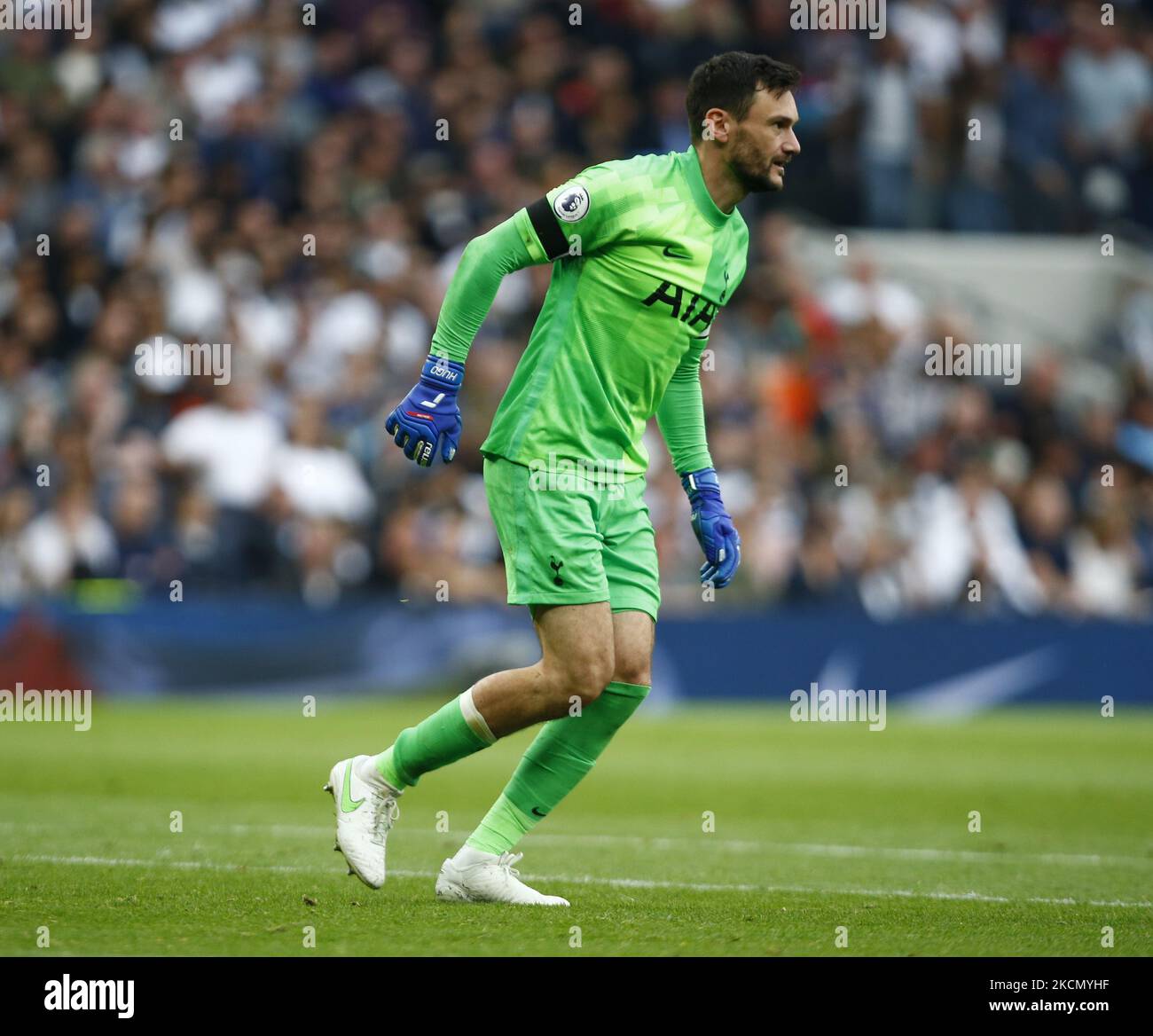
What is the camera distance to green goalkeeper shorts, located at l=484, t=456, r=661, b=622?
5.93m

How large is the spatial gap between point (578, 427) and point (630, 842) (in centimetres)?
281

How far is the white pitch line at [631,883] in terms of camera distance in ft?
21.3

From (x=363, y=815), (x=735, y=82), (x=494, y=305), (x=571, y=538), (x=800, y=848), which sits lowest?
(x=800, y=848)

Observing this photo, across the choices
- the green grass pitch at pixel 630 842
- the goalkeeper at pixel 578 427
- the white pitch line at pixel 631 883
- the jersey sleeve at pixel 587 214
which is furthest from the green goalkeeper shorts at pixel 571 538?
the white pitch line at pixel 631 883

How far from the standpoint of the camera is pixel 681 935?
17.8 feet

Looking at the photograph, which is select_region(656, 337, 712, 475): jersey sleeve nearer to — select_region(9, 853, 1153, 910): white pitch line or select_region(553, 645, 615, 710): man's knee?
select_region(553, 645, 615, 710): man's knee

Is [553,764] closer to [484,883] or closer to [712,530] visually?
[484,883]

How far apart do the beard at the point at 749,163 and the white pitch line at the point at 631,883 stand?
2.50 meters

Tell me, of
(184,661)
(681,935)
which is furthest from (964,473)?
(681,935)

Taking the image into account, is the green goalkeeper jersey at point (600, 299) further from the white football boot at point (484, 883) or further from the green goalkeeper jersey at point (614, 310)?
the white football boot at point (484, 883)

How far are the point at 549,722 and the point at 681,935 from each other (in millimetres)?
1101

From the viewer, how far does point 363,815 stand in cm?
606

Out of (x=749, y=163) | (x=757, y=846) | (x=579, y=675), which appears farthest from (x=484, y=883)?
(x=749, y=163)

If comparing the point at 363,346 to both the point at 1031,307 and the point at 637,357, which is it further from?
the point at 637,357
